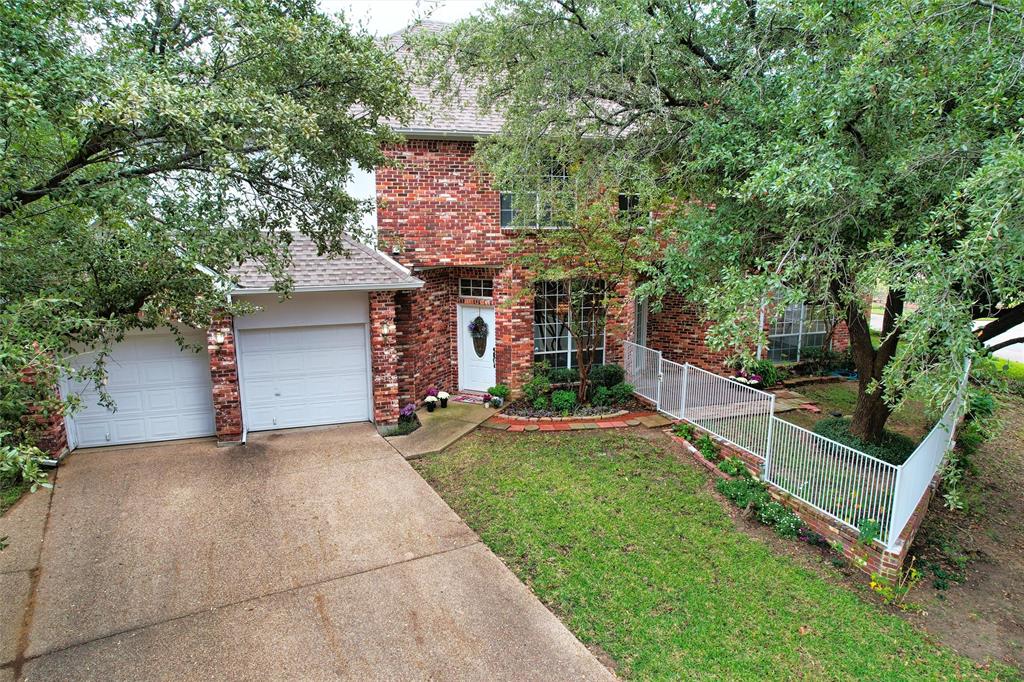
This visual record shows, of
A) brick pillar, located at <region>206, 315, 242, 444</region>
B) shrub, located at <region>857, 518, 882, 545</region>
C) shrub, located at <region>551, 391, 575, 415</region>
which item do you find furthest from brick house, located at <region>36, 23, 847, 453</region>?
shrub, located at <region>857, 518, 882, 545</region>

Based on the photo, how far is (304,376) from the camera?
10992mm

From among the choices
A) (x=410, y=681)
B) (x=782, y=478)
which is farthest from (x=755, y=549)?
(x=410, y=681)

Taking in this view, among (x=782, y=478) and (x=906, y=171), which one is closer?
(x=906, y=171)

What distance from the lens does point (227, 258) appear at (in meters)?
5.45

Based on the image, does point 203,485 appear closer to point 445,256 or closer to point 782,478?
point 445,256

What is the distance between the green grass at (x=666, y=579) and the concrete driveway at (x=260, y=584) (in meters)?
0.46

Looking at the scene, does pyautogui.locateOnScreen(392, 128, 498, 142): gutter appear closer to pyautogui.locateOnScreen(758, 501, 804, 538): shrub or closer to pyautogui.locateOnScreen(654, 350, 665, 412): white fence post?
pyautogui.locateOnScreen(654, 350, 665, 412): white fence post

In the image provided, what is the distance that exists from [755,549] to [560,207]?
6414mm

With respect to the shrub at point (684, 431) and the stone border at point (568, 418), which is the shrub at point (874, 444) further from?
the stone border at point (568, 418)

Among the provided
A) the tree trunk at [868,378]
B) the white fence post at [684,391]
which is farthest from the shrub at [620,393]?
the tree trunk at [868,378]

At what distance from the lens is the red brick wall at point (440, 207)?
1155 cm

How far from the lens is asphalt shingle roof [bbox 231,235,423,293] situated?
33.1ft

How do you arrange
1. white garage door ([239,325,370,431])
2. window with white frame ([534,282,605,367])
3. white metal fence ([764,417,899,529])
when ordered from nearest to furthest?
white metal fence ([764,417,899,529]) < white garage door ([239,325,370,431]) < window with white frame ([534,282,605,367])

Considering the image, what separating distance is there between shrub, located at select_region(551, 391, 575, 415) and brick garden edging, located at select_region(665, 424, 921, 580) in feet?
12.5
